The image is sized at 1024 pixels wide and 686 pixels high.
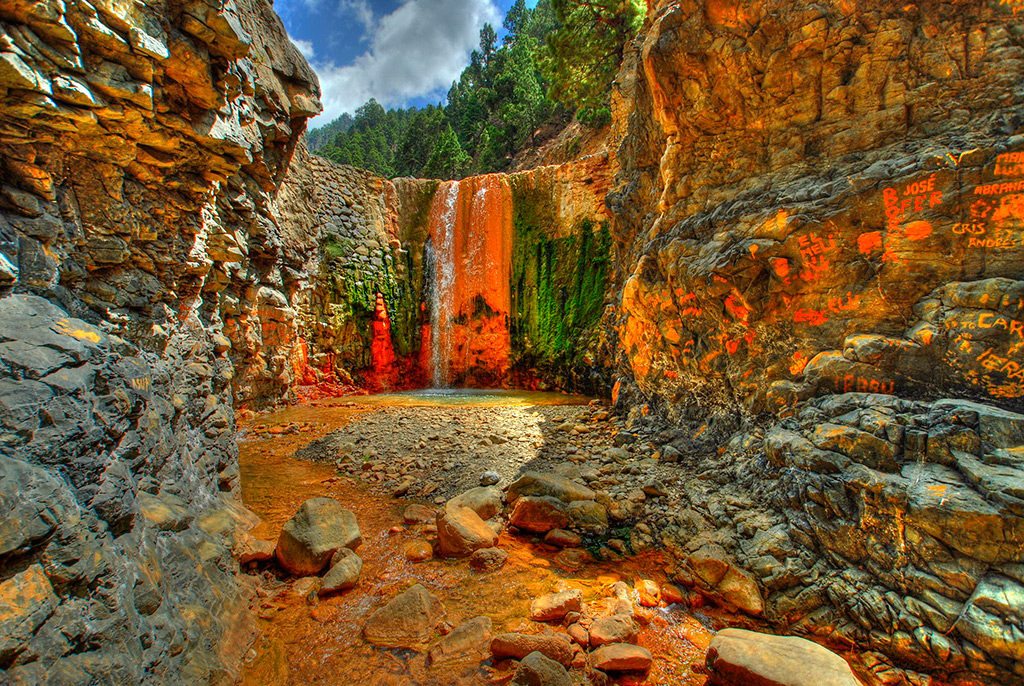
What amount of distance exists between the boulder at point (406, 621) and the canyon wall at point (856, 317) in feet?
8.63

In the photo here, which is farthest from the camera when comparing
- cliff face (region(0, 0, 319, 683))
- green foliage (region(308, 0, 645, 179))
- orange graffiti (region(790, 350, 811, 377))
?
→ green foliage (region(308, 0, 645, 179))

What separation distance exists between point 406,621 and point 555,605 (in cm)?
137

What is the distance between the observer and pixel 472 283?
17531mm

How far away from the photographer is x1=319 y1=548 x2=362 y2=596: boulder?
4.05 metres

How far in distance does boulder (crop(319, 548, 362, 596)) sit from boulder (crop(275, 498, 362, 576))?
0.39 feet

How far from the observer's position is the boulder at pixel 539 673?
288cm

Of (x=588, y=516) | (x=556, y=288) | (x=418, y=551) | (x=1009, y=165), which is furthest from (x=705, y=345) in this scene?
(x=556, y=288)

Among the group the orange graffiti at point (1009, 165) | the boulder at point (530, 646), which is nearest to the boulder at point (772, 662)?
the boulder at point (530, 646)

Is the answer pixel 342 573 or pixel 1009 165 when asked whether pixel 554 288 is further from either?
pixel 342 573

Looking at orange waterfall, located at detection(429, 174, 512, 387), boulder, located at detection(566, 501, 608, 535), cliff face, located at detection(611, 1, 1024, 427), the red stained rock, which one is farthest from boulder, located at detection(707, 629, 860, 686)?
orange waterfall, located at detection(429, 174, 512, 387)

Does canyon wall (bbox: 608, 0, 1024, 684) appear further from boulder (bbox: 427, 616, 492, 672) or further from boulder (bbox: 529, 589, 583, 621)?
boulder (bbox: 427, 616, 492, 672)

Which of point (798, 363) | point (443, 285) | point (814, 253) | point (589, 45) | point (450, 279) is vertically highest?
point (589, 45)

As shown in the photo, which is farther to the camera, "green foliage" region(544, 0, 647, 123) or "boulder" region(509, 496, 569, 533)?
"green foliage" region(544, 0, 647, 123)

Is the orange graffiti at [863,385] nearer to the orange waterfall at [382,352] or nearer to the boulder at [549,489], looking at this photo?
the boulder at [549,489]
